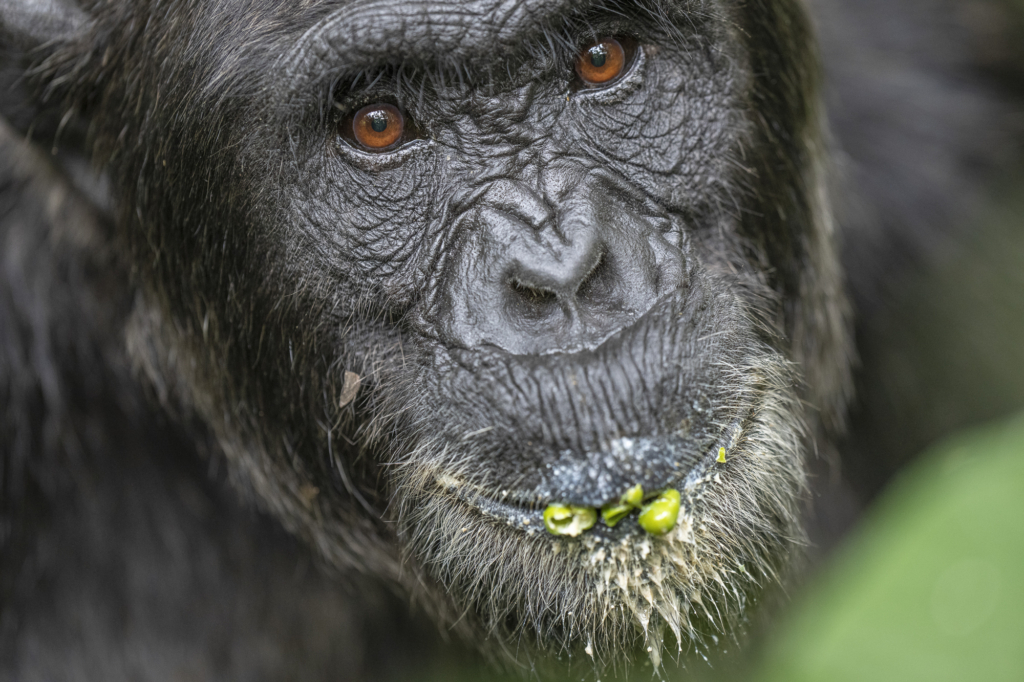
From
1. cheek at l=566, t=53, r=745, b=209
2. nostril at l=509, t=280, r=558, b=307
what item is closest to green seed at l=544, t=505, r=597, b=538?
nostril at l=509, t=280, r=558, b=307

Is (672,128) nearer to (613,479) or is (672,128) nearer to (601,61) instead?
(601,61)

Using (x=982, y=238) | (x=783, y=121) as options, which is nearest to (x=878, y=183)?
(x=982, y=238)

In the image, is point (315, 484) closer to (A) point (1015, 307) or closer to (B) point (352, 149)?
(B) point (352, 149)


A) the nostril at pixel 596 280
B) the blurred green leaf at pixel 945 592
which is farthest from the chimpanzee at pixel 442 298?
the blurred green leaf at pixel 945 592

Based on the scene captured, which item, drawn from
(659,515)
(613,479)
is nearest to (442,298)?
(613,479)

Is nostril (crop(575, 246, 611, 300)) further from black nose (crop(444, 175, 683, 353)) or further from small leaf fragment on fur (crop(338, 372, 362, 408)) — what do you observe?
small leaf fragment on fur (crop(338, 372, 362, 408))

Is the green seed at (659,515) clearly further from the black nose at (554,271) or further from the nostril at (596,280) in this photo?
the nostril at (596,280)
